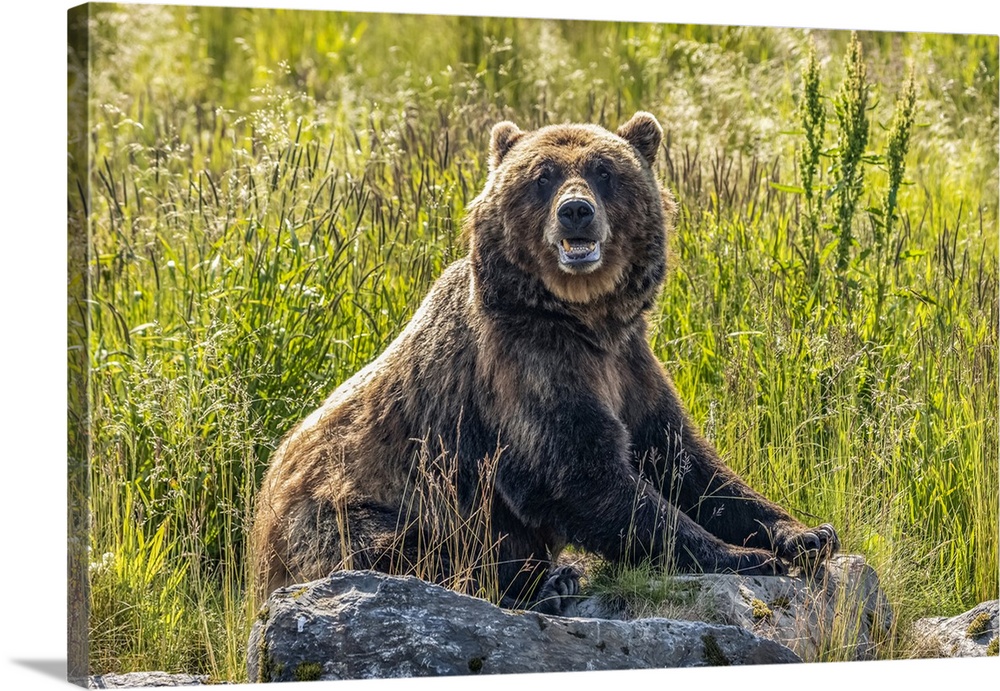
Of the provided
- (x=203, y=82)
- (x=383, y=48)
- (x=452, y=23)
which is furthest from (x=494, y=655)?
(x=203, y=82)

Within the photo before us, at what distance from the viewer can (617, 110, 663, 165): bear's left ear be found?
7918 millimetres

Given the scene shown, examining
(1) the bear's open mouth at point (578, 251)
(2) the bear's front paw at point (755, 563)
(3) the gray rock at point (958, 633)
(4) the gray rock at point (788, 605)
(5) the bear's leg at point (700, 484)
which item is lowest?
(3) the gray rock at point (958, 633)

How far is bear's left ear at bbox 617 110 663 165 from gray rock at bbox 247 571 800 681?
7.99 feet

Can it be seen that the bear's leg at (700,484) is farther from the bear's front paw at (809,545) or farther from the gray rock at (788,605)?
the gray rock at (788,605)

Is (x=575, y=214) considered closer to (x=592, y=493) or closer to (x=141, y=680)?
(x=592, y=493)

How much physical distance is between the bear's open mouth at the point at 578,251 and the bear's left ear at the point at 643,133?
72 centimetres

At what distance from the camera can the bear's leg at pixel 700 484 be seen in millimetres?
7750

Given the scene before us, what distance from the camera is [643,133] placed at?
7938 millimetres

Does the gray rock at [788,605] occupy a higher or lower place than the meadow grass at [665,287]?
A: lower

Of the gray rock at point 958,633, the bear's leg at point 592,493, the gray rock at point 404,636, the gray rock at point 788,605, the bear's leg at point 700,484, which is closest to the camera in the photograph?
the gray rock at point 404,636

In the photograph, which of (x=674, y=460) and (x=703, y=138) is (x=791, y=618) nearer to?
(x=674, y=460)

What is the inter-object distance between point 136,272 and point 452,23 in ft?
8.12

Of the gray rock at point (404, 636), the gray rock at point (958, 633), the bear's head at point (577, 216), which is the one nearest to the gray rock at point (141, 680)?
the gray rock at point (404, 636)

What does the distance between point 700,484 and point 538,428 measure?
3.30ft
